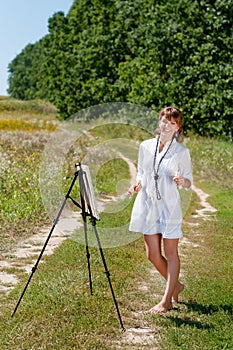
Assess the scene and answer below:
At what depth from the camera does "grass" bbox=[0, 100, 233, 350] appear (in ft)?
17.2

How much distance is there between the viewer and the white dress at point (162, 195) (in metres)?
5.70

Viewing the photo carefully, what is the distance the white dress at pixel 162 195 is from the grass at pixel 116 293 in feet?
2.77

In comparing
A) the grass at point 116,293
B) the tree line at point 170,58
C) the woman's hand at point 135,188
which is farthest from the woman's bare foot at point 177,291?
the tree line at point 170,58

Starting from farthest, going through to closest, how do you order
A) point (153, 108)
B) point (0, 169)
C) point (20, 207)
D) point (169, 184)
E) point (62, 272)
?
point (153, 108)
point (0, 169)
point (20, 207)
point (62, 272)
point (169, 184)

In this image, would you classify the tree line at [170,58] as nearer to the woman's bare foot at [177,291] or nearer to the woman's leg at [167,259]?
the woman's bare foot at [177,291]

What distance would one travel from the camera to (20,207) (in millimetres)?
10727

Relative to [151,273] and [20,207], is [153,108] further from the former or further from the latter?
[151,273]

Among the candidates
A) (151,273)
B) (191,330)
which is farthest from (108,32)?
(191,330)

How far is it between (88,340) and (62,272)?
2.12 metres

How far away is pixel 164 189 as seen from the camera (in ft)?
18.8

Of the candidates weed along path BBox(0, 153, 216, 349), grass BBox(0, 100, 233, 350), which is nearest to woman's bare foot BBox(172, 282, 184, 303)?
grass BBox(0, 100, 233, 350)

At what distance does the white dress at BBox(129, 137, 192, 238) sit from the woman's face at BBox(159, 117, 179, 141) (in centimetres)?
7

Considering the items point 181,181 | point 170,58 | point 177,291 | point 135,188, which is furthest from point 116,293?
point 170,58

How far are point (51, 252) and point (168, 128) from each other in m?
3.30
